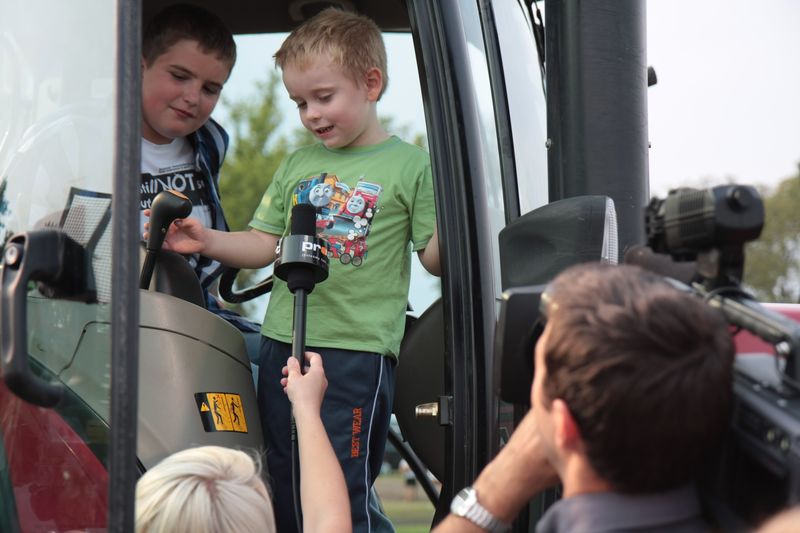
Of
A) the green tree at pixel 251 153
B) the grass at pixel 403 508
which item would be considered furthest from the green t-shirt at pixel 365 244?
the green tree at pixel 251 153

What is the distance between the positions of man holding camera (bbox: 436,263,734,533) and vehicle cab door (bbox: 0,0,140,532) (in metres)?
0.62

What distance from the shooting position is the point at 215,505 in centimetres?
177

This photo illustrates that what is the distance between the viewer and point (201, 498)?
1.76 metres

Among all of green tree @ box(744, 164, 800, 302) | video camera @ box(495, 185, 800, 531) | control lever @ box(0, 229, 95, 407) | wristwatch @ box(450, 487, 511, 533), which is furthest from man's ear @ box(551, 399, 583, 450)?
green tree @ box(744, 164, 800, 302)

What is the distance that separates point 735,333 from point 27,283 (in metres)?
0.96

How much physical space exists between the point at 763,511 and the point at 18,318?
101 cm

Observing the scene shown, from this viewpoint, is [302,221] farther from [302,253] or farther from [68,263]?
[68,263]

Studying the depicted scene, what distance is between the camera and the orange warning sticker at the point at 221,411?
2328mm

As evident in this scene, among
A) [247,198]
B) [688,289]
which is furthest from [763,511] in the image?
[247,198]

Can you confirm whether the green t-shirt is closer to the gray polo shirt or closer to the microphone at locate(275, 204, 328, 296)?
the microphone at locate(275, 204, 328, 296)

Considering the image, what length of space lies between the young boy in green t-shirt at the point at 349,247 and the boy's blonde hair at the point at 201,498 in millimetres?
663

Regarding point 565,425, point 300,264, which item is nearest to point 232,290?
point 300,264

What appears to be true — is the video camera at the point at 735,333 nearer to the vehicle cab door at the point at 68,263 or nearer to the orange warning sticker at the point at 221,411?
the vehicle cab door at the point at 68,263

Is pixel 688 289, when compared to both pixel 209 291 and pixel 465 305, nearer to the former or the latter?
pixel 465 305
